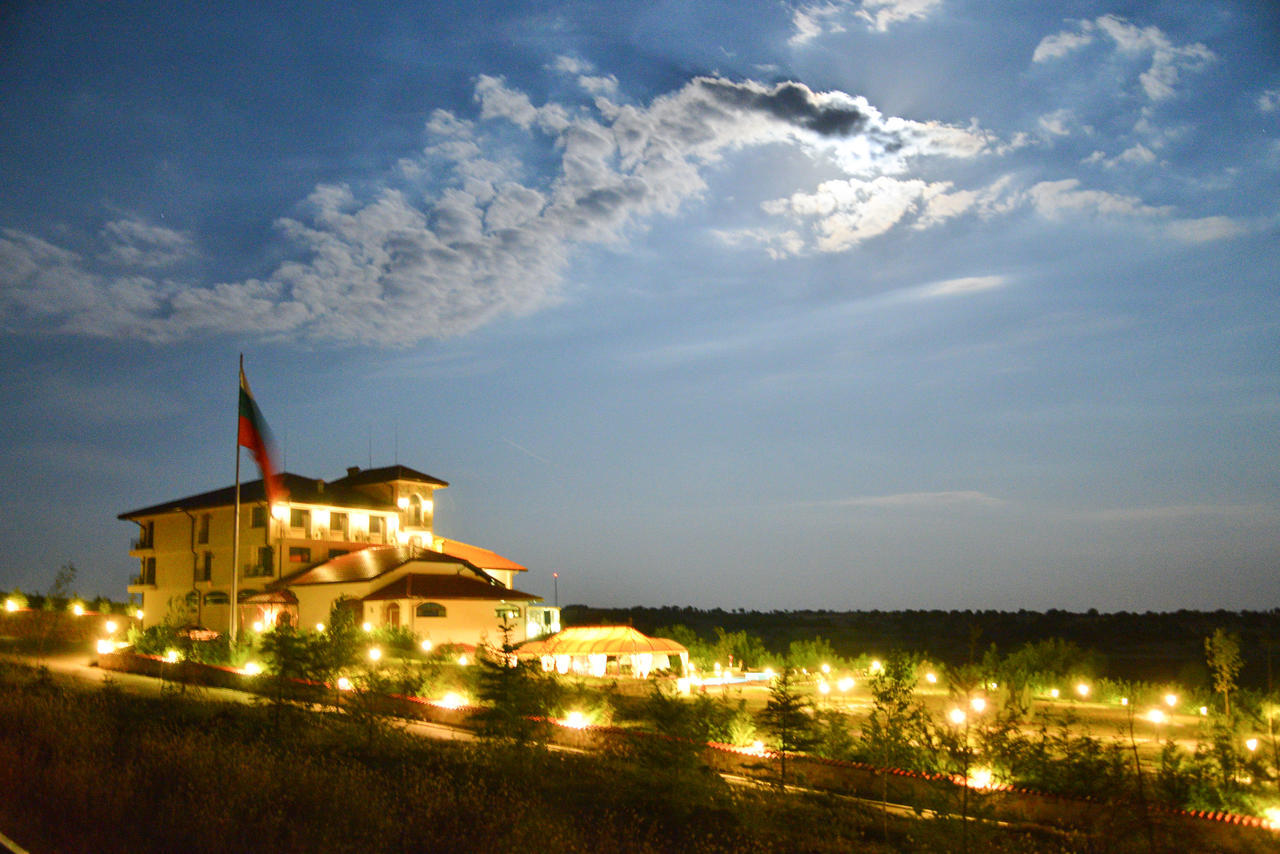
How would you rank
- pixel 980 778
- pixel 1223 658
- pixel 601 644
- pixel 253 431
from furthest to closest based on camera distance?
pixel 601 644 → pixel 253 431 → pixel 1223 658 → pixel 980 778

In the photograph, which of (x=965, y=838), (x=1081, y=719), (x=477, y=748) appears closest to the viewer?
(x=965, y=838)

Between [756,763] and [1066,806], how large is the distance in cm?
478

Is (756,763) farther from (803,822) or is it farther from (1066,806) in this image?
(1066,806)

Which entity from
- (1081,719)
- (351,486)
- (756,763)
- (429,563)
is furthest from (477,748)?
(351,486)

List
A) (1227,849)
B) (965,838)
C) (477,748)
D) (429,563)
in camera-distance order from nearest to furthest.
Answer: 1. (965,838)
2. (1227,849)
3. (477,748)
4. (429,563)

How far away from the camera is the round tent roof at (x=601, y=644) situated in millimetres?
31987

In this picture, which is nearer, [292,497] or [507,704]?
[507,704]

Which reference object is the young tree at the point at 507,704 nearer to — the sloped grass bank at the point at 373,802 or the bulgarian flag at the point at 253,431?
the sloped grass bank at the point at 373,802

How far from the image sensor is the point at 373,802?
1055 cm

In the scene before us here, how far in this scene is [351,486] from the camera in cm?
5575

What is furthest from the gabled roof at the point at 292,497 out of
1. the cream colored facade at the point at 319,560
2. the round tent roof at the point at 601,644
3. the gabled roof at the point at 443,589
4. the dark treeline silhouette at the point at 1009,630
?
the round tent roof at the point at 601,644

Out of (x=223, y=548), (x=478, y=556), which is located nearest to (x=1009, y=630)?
(x=478, y=556)

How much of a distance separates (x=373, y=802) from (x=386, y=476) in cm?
4586

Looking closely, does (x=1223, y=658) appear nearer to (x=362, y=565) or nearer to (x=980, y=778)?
(x=980, y=778)
